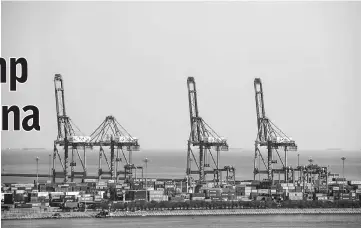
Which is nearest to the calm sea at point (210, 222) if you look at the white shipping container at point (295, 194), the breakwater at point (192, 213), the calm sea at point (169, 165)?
the breakwater at point (192, 213)

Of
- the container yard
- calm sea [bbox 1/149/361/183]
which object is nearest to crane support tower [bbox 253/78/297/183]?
the container yard

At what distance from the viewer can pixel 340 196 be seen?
2489 cm

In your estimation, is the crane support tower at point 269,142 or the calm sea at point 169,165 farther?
the calm sea at point 169,165

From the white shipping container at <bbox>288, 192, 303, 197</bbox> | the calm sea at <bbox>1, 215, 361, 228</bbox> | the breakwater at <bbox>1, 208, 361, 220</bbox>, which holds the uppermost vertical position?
the white shipping container at <bbox>288, 192, 303, 197</bbox>

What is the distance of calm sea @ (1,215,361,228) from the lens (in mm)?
19797

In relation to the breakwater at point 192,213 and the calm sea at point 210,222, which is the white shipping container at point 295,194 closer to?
the breakwater at point 192,213

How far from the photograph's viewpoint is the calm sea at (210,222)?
65.0ft

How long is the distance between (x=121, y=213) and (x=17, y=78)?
45.7ft

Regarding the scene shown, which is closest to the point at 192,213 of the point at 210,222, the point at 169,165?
the point at 210,222

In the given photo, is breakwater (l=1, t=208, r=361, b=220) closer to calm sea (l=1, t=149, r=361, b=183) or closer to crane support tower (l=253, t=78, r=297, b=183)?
crane support tower (l=253, t=78, r=297, b=183)

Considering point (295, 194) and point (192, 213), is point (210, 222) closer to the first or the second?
point (192, 213)

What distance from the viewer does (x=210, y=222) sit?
67.8ft

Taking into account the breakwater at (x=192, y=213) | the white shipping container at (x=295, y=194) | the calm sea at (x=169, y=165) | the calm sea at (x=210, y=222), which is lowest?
the calm sea at (x=210, y=222)

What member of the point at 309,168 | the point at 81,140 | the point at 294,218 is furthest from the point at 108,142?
the point at 294,218
